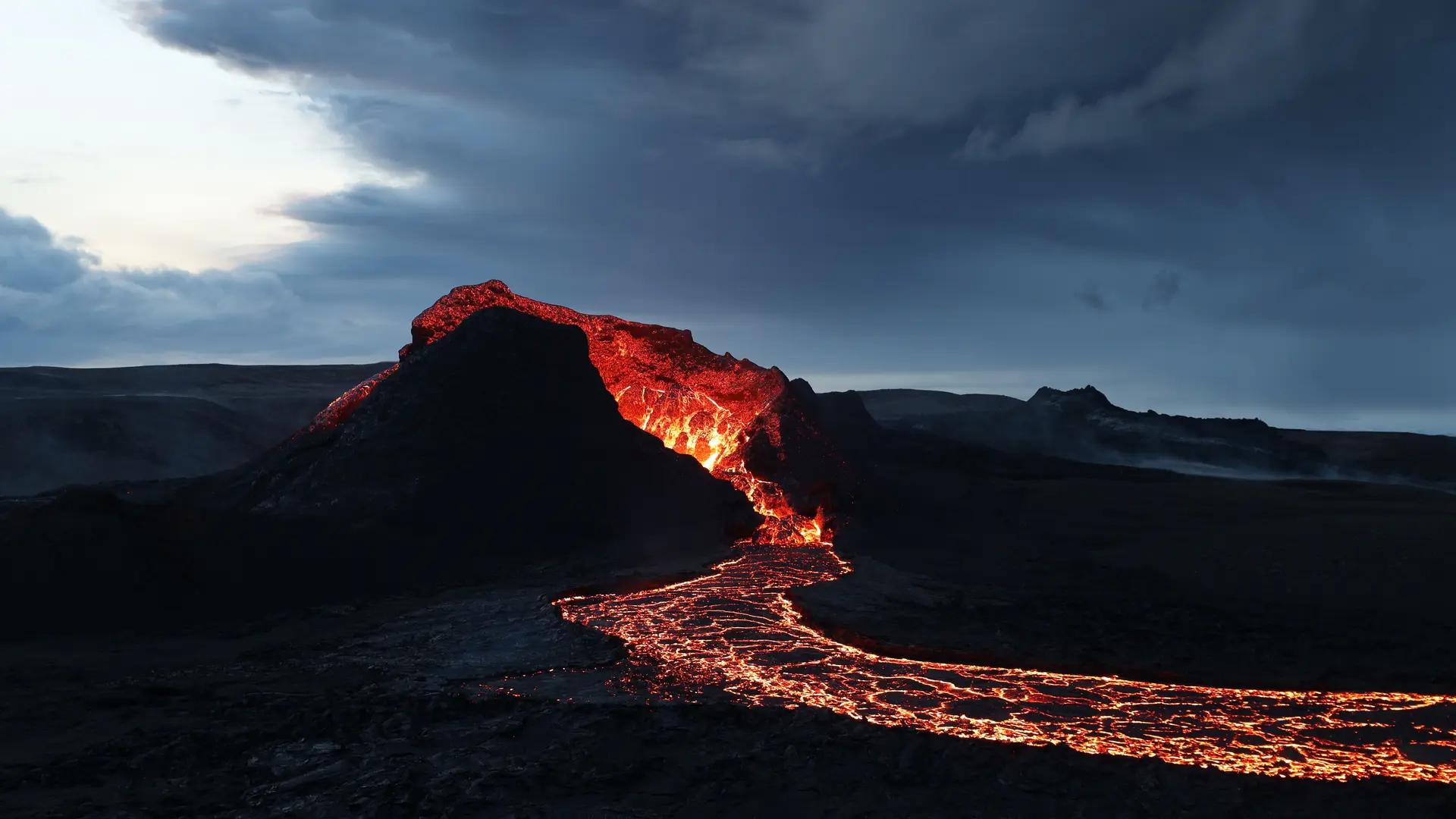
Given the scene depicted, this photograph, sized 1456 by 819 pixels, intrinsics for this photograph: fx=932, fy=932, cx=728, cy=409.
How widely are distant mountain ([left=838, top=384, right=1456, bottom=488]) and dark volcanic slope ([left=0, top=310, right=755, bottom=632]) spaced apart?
26031 millimetres

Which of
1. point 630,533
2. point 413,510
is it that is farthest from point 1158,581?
point 413,510

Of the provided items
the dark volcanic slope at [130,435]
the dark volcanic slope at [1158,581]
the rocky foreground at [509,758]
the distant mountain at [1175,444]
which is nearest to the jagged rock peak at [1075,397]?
the distant mountain at [1175,444]

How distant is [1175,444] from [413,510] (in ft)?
126

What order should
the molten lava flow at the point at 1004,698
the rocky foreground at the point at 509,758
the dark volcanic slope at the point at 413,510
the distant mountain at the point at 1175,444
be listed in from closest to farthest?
the rocky foreground at the point at 509,758 < the molten lava flow at the point at 1004,698 < the dark volcanic slope at the point at 413,510 < the distant mountain at the point at 1175,444

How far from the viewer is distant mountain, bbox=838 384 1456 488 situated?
132 ft

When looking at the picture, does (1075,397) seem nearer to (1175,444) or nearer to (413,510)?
(1175,444)

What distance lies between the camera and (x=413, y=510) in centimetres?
1394

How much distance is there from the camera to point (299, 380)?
219ft

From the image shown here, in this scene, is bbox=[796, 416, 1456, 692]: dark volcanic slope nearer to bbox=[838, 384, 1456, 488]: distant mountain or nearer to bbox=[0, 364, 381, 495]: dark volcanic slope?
bbox=[838, 384, 1456, 488]: distant mountain

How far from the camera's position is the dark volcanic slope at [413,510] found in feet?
35.6

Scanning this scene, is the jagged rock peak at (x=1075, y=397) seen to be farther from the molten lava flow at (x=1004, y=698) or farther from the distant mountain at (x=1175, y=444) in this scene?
the molten lava flow at (x=1004, y=698)

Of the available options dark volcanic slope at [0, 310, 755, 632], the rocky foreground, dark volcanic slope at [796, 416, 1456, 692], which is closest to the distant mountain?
dark volcanic slope at [796, 416, 1456, 692]

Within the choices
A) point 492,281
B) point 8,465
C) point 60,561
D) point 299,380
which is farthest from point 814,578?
point 299,380

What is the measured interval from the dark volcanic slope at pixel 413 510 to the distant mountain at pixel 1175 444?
2603 cm
